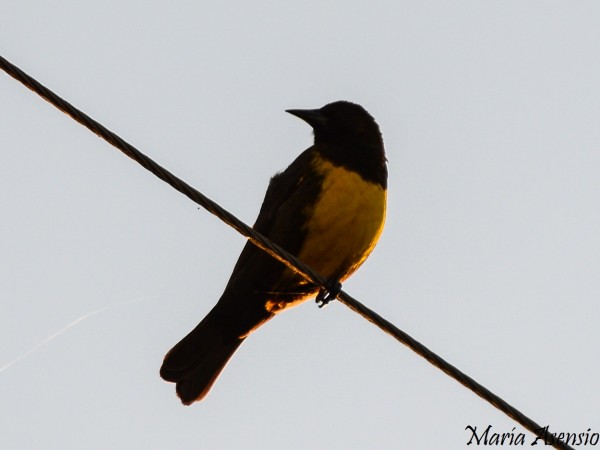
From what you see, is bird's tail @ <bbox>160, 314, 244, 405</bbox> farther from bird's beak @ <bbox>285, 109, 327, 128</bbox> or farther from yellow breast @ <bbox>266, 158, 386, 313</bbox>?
bird's beak @ <bbox>285, 109, 327, 128</bbox>

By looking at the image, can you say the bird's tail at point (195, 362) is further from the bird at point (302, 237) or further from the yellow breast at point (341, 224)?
the yellow breast at point (341, 224)

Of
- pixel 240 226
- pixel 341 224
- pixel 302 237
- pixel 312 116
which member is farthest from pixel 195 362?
pixel 240 226

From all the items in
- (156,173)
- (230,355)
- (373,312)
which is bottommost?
(156,173)

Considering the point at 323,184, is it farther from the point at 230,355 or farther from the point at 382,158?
the point at 230,355

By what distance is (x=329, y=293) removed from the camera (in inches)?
219

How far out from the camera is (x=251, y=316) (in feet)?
20.6

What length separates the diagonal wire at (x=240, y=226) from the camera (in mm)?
3590

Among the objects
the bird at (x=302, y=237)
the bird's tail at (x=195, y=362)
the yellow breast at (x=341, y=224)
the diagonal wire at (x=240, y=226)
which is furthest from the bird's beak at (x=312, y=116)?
the diagonal wire at (x=240, y=226)

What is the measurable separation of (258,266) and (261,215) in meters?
0.41

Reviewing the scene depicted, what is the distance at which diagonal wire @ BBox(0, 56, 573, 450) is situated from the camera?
3.59m

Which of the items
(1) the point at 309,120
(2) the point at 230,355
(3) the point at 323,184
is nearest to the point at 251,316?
(2) the point at 230,355

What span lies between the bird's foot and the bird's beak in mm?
1442

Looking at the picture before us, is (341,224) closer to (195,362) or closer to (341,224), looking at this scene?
(341,224)

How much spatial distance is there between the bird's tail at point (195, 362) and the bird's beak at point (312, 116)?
4.84ft
